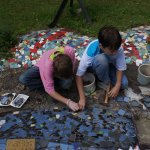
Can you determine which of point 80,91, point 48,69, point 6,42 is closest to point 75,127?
point 80,91

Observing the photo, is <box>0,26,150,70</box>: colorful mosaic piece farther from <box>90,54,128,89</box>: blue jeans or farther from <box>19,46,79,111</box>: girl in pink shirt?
<box>19,46,79,111</box>: girl in pink shirt

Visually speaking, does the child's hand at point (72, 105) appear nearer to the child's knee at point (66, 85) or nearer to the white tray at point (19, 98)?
the child's knee at point (66, 85)

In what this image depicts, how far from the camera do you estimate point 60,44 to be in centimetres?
477

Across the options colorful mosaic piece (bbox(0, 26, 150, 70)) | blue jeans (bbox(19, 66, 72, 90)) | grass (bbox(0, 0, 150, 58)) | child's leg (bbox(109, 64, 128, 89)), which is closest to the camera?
blue jeans (bbox(19, 66, 72, 90))

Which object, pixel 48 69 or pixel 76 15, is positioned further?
pixel 76 15

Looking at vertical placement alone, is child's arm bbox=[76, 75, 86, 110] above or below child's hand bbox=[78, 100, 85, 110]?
above

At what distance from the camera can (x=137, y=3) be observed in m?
6.09

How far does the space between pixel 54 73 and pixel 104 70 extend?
63cm

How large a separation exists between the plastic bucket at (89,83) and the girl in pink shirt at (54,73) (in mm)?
208

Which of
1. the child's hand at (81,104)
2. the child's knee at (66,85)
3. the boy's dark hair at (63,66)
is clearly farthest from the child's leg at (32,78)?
the child's hand at (81,104)

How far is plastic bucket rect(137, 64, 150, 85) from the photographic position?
3938 millimetres

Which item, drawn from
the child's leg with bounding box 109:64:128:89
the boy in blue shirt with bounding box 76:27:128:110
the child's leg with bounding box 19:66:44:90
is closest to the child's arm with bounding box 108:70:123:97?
the boy in blue shirt with bounding box 76:27:128:110

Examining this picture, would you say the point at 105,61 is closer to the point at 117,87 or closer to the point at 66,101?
the point at 117,87

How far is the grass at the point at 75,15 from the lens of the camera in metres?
5.29
